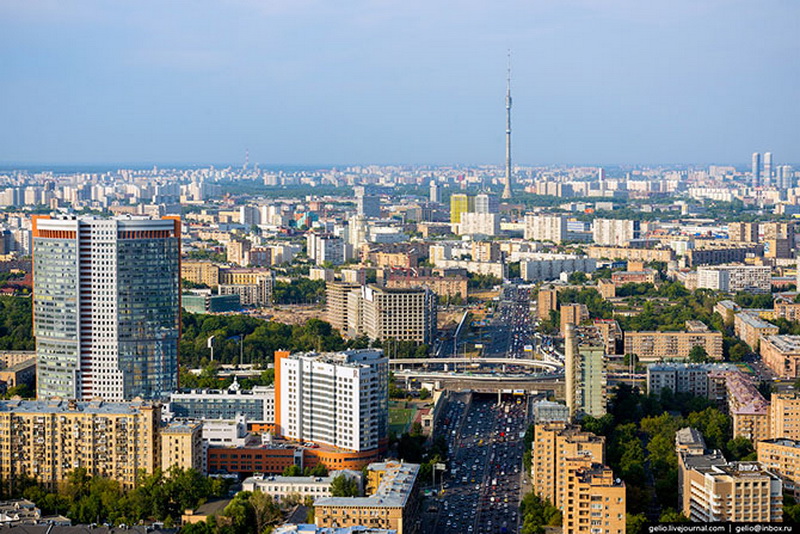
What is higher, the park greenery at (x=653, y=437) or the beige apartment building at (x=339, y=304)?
the beige apartment building at (x=339, y=304)

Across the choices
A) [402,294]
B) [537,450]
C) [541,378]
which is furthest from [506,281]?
[537,450]

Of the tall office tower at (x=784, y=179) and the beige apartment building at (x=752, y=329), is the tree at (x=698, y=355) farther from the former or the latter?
the tall office tower at (x=784, y=179)

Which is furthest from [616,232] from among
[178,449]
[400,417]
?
[178,449]

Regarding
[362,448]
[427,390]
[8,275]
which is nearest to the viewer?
[362,448]

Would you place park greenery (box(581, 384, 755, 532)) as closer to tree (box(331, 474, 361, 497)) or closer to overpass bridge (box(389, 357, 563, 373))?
tree (box(331, 474, 361, 497))

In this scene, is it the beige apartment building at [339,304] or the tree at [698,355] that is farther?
the beige apartment building at [339,304]

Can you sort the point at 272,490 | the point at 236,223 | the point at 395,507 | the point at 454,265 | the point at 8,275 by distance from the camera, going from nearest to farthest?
the point at 395,507
the point at 272,490
the point at 8,275
the point at 454,265
the point at 236,223

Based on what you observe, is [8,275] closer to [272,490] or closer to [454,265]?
[454,265]

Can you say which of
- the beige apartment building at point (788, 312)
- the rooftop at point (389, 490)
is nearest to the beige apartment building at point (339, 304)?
the beige apartment building at point (788, 312)
